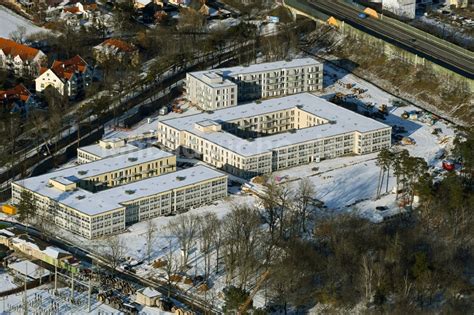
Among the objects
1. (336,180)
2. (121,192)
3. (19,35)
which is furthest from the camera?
(19,35)

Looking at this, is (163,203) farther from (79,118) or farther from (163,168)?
(79,118)

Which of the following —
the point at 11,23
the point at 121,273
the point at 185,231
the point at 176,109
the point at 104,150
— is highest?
the point at 185,231

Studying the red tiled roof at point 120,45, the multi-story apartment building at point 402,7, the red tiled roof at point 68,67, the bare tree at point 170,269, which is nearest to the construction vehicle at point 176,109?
the red tiled roof at point 68,67

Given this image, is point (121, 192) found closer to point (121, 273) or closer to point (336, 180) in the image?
point (121, 273)

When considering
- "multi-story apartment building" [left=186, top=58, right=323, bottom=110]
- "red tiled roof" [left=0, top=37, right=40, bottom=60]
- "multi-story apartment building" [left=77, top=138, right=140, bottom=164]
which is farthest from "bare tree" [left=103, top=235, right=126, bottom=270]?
"red tiled roof" [left=0, top=37, right=40, bottom=60]

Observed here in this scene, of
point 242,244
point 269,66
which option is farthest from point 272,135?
point 242,244

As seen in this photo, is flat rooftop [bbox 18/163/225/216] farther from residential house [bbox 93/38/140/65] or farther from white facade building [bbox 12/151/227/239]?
residential house [bbox 93/38/140/65]

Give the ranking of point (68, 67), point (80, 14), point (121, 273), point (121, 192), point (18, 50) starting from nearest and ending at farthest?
point (121, 273) < point (121, 192) < point (68, 67) < point (18, 50) < point (80, 14)
